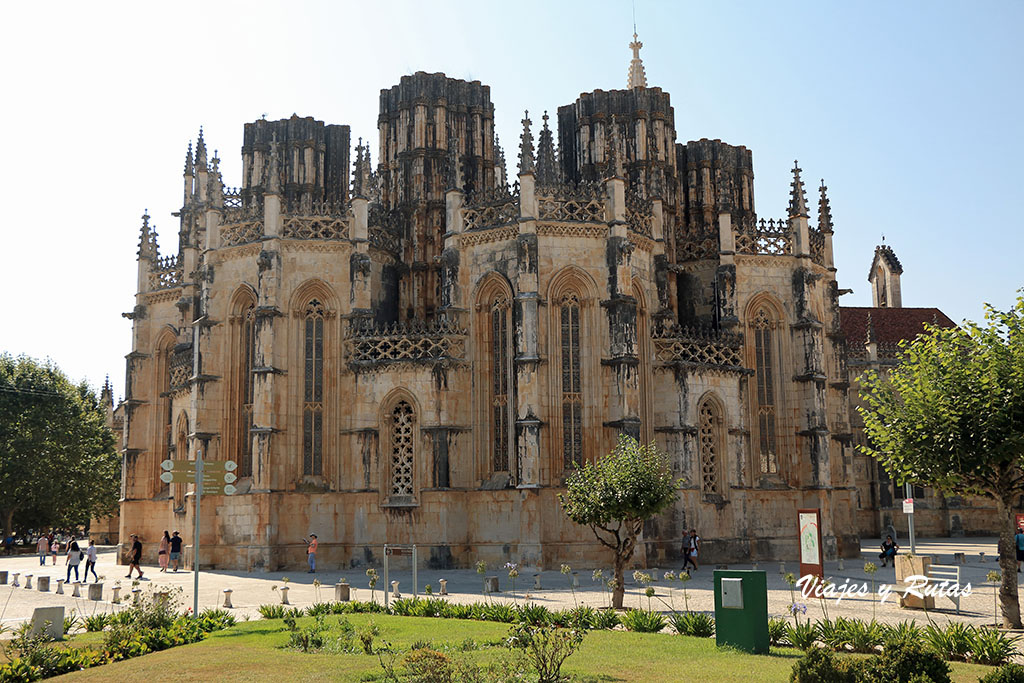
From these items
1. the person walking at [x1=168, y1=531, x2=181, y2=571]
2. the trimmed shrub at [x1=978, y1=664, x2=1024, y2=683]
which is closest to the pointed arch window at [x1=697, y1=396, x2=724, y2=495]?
the person walking at [x1=168, y1=531, x2=181, y2=571]

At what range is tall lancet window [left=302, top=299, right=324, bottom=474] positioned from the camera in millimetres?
37688

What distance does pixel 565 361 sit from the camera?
120 feet

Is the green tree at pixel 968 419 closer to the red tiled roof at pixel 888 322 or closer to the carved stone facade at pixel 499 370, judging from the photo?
the carved stone facade at pixel 499 370

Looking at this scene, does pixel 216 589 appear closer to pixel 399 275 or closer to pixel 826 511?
pixel 399 275

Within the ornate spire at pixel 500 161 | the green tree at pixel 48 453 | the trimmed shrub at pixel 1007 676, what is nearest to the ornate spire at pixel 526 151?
the ornate spire at pixel 500 161

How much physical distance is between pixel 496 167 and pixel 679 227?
31.6ft

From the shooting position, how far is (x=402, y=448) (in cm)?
3747

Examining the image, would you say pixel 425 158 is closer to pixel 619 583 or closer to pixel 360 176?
pixel 360 176

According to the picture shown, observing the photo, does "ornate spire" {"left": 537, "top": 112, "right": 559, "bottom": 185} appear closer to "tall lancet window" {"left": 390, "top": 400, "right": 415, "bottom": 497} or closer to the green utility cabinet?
"tall lancet window" {"left": 390, "top": 400, "right": 415, "bottom": 497}

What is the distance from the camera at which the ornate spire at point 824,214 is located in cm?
4375

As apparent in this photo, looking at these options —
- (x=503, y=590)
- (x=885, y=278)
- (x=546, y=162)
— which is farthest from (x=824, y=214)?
(x=885, y=278)

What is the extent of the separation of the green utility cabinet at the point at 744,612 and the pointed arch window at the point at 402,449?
21361 millimetres

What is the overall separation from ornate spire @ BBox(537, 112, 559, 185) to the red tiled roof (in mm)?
32509

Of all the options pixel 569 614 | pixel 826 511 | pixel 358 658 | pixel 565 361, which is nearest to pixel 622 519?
pixel 569 614
